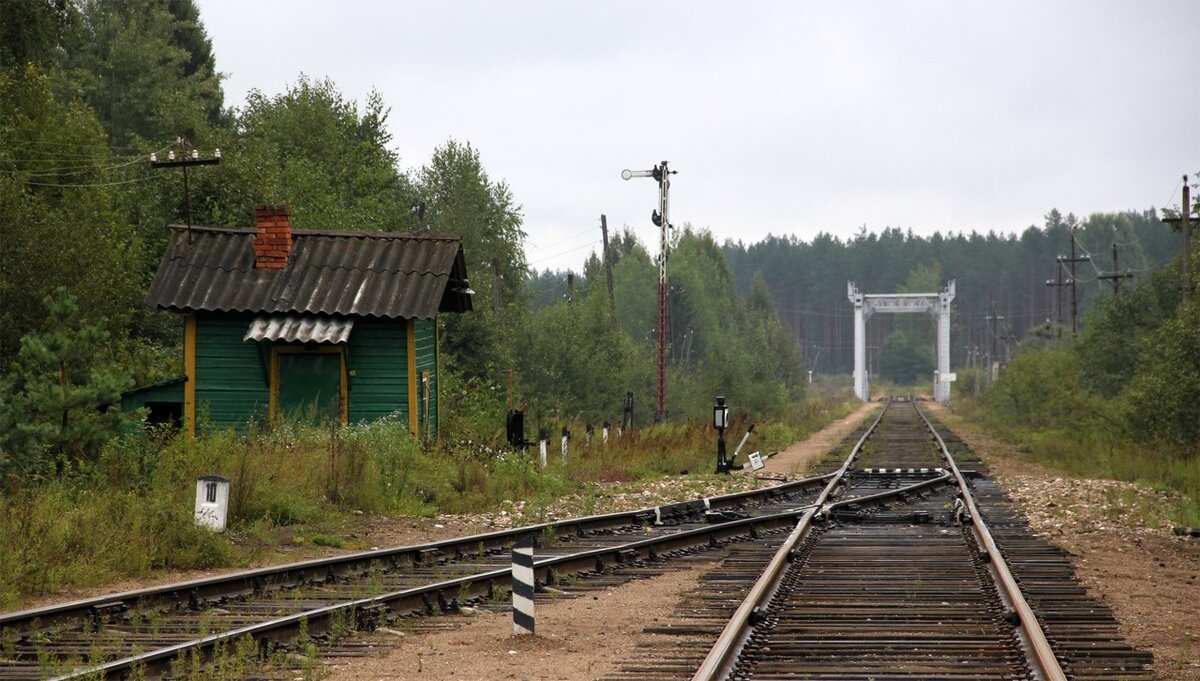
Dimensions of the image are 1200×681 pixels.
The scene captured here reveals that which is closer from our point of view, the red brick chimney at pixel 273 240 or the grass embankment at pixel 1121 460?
the grass embankment at pixel 1121 460

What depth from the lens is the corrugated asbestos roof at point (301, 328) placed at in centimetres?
2178

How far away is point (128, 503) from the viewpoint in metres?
14.4

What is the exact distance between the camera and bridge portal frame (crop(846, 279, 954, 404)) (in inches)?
4513

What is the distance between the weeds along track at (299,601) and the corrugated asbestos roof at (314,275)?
24.1 feet

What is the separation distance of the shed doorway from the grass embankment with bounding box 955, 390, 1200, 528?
12766 millimetres

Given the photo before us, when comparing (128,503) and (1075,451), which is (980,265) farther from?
(128,503)

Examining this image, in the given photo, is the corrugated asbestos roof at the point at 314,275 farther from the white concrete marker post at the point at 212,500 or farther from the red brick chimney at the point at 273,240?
the white concrete marker post at the point at 212,500

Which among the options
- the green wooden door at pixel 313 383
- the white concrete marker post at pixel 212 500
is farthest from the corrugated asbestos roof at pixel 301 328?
the white concrete marker post at pixel 212 500

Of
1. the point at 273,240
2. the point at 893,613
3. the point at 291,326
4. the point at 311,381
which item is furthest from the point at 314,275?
the point at 893,613

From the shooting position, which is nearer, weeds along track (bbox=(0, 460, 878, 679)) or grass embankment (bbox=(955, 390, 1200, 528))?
weeds along track (bbox=(0, 460, 878, 679))

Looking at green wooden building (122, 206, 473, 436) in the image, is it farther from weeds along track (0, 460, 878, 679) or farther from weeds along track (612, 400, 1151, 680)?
weeds along track (612, 400, 1151, 680)

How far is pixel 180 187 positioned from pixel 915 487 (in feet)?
72.6

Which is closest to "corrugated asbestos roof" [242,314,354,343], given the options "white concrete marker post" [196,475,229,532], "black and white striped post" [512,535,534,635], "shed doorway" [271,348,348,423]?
"shed doorway" [271,348,348,423]

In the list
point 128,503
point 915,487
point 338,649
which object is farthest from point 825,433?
point 338,649
